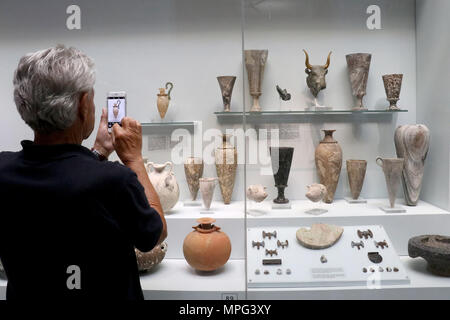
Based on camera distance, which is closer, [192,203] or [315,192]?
[315,192]

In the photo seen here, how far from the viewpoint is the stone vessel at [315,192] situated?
96.7 inches

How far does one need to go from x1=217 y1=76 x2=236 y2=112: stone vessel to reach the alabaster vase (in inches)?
23.9

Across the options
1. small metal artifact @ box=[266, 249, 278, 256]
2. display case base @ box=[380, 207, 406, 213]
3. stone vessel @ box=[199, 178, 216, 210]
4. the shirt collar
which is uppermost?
the shirt collar

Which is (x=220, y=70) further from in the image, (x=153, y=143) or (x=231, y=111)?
(x=153, y=143)

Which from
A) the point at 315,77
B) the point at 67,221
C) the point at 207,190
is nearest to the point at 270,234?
the point at 207,190

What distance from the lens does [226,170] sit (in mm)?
2791

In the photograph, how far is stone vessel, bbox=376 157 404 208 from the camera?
2.51 m

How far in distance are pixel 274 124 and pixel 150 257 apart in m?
1.01

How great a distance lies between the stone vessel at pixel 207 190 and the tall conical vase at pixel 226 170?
125 millimetres

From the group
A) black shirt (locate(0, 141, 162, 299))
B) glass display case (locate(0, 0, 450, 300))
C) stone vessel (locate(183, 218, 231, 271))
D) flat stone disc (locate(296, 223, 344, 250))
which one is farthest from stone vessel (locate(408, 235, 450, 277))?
black shirt (locate(0, 141, 162, 299))

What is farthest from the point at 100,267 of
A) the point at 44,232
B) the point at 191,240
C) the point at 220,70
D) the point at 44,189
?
the point at 220,70

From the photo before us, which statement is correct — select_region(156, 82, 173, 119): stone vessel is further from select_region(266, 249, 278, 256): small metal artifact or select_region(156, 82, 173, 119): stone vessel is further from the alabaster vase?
select_region(266, 249, 278, 256): small metal artifact

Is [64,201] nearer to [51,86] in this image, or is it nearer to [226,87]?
[51,86]

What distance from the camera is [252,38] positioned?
237 centimetres
